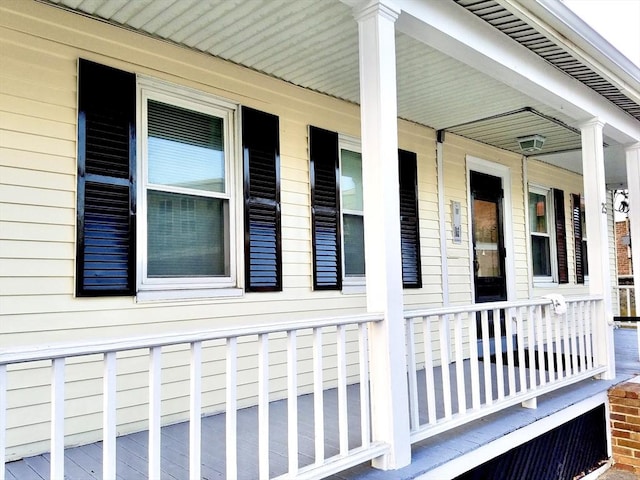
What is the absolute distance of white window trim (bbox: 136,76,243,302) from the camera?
3209 mm

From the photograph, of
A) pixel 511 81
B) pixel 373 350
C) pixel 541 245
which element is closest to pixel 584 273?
pixel 541 245

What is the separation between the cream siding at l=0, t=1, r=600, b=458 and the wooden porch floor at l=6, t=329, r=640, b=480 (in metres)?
0.20

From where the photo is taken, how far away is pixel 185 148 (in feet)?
11.5

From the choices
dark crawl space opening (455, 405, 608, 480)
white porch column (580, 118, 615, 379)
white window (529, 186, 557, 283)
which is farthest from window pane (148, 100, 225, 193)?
white window (529, 186, 557, 283)

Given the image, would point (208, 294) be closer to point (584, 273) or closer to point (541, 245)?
point (541, 245)

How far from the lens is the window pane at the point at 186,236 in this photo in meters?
3.30

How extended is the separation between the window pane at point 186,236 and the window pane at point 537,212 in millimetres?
5107

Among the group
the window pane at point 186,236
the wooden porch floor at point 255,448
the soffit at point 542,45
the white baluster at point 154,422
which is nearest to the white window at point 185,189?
the window pane at point 186,236

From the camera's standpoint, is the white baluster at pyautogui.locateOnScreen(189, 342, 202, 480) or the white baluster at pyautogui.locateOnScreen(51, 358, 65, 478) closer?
the white baluster at pyautogui.locateOnScreen(51, 358, 65, 478)

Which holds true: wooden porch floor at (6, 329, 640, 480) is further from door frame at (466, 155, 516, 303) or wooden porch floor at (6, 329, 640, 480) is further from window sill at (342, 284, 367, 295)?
door frame at (466, 155, 516, 303)

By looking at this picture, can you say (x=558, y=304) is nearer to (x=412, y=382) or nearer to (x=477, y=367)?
(x=477, y=367)

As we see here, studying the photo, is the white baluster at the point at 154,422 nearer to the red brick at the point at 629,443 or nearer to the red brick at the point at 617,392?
the red brick at the point at 617,392

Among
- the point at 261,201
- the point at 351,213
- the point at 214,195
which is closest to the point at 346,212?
the point at 351,213

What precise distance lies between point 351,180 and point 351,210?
29 cm
